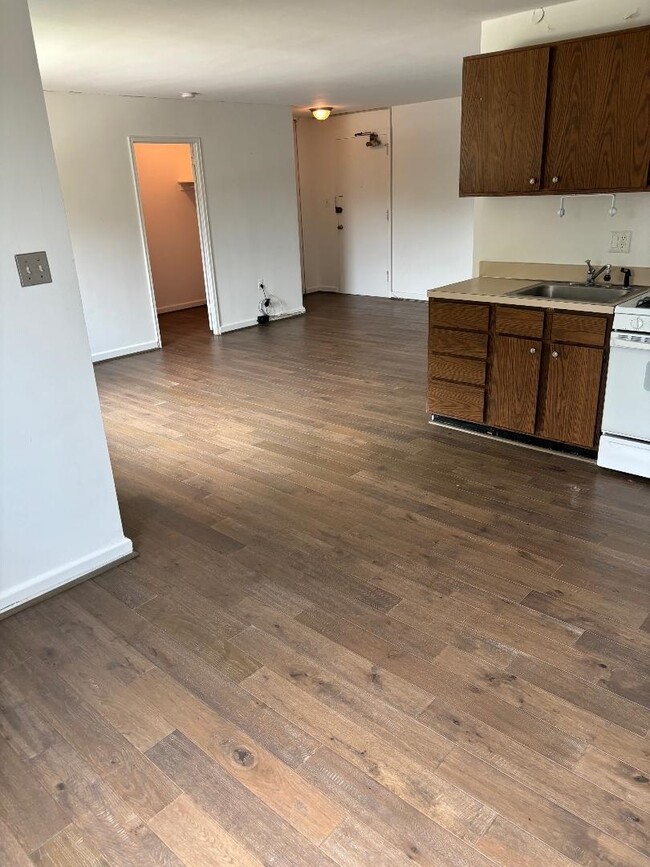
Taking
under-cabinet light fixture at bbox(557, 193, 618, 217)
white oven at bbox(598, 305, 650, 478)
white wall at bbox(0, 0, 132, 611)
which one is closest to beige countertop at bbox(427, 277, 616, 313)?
white oven at bbox(598, 305, 650, 478)

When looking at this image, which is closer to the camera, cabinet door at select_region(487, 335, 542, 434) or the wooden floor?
the wooden floor

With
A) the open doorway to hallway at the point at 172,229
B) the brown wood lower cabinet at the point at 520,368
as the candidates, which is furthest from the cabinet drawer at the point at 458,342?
the open doorway to hallway at the point at 172,229

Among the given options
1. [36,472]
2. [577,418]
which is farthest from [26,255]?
[577,418]

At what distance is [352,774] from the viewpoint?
1.68 metres

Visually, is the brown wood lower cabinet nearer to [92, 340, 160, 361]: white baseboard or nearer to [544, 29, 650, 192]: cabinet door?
[544, 29, 650, 192]: cabinet door

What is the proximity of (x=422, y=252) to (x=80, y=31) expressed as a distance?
5.17m

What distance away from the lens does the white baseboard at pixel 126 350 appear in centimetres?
608

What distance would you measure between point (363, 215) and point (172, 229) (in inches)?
101

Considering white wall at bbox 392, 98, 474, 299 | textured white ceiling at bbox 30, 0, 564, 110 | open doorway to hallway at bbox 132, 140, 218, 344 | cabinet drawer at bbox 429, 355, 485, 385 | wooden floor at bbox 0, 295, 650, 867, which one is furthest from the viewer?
open doorway to hallway at bbox 132, 140, 218, 344

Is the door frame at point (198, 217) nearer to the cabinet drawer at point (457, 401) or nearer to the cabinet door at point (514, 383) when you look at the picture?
the cabinet drawer at point (457, 401)

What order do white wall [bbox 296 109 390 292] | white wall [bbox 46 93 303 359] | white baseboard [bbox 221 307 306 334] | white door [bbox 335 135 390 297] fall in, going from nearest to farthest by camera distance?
white wall [bbox 46 93 303 359] < white baseboard [bbox 221 307 306 334] < white door [bbox 335 135 390 297] < white wall [bbox 296 109 390 292]

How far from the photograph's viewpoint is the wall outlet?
3.54m

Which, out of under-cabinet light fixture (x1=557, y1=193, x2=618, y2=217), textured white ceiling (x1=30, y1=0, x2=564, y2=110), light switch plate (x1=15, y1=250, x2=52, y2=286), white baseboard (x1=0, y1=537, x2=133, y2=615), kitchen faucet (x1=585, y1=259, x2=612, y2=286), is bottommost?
white baseboard (x1=0, y1=537, x2=133, y2=615)

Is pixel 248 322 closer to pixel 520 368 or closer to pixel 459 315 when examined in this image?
pixel 459 315
